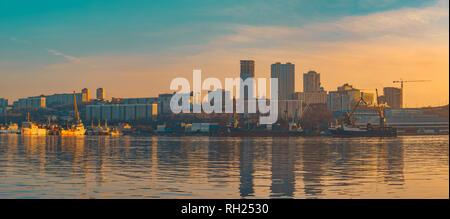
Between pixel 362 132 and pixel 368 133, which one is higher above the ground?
pixel 362 132

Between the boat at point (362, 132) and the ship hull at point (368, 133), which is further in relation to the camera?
the boat at point (362, 132)

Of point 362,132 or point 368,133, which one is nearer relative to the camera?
point 368,133

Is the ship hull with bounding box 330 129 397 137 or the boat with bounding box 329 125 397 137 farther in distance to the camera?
the boat with bounding box 329 125 397 137

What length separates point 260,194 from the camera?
22.8m
